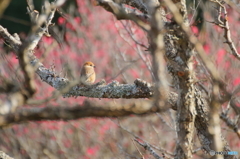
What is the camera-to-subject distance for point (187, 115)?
2.21 metres

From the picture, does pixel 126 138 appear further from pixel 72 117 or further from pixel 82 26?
pixel 72 117

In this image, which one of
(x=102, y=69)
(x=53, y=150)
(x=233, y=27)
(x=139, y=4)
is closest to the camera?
(x=139, y=4)

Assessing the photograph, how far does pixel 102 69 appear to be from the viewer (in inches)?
287

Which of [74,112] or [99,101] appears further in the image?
[99,101]

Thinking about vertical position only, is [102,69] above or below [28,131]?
above

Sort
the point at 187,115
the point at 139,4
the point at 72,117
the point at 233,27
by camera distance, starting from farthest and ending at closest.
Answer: the point at 233,27, the point at 139,4, the point at 187,115, the point at 72,117

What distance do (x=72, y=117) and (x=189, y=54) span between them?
1063 millimetres

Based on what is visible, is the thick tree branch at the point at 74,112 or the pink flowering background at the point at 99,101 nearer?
the thick tree branch at the point at 74,112

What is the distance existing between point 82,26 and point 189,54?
6.13m

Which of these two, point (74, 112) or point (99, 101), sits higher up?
point (74, 112)

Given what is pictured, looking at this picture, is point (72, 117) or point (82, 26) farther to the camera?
point (82, 26)

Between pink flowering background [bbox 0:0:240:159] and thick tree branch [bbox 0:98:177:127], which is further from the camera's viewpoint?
pink flowering background [bbox 0:0:240:159]

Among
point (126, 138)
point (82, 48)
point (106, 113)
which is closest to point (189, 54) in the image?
point (106, 113)

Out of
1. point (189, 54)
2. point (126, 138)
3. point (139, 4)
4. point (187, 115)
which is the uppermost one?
point (139, 4)
